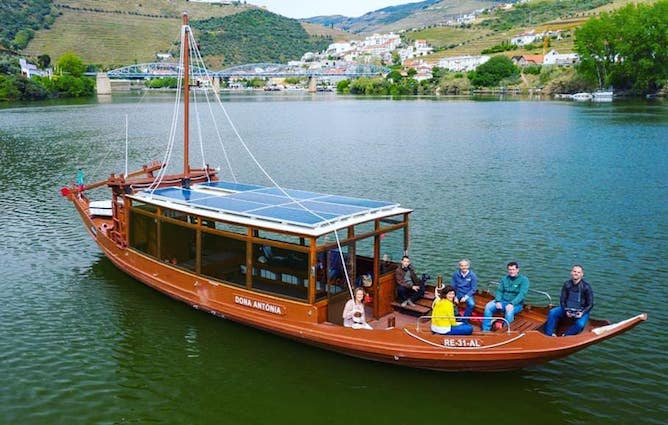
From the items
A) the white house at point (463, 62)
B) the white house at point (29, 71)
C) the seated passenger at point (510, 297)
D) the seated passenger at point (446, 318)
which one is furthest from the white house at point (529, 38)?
the seated passenger at point (446, 318)

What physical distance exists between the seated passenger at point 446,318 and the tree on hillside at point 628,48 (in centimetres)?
10313

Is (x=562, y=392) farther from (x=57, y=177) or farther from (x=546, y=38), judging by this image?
(x=546, y=38)

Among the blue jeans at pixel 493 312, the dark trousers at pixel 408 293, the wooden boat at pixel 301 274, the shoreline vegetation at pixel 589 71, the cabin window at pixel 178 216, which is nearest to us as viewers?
the wooden boat at pixel 301 274

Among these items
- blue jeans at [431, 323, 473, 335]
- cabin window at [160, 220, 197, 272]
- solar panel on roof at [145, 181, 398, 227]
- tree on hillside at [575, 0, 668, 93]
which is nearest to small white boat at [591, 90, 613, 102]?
tree on hillside at [575, 0, 668, 93]

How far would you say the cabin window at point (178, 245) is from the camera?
15.3m

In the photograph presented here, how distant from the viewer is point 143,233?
16188 mm

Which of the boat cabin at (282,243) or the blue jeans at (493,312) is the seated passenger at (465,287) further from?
the boat cabin at (282,243)

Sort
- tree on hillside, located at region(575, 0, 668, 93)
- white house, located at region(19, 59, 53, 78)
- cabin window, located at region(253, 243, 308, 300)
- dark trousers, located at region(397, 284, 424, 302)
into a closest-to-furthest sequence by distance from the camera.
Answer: cabin window, located at region(253, 243, 308, 300)
dark trousers, located at region(397, 284, 424, 302)
tree on hillside, located at region(575, 0, 668, 93)
white house, located at region(19, 59, 53, 78)

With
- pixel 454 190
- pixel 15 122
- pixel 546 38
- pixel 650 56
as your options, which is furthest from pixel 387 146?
pixel 546 38

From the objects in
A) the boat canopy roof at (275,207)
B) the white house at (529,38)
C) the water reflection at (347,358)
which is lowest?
the water reflection at (347,358)

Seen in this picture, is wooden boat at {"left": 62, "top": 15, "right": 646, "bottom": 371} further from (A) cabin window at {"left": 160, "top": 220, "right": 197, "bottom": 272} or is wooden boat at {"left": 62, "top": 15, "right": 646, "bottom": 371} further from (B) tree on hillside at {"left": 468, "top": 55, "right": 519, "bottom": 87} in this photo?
(B) tree on hillside at {"left": 468, "top": 55, "right": 519, "bottom": 87}

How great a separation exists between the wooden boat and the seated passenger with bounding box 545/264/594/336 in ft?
0.74

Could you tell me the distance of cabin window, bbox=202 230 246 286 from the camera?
565 inches

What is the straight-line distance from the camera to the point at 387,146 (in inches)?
1912
